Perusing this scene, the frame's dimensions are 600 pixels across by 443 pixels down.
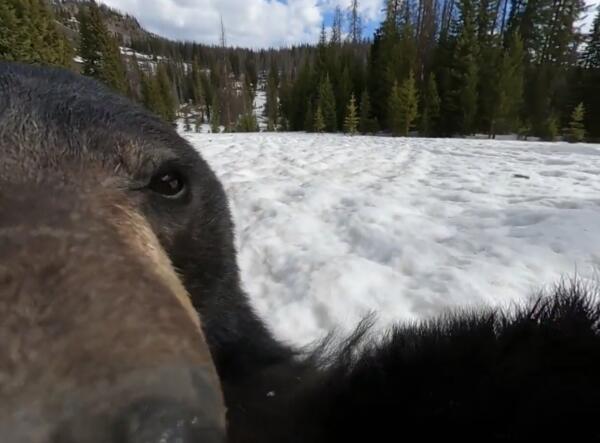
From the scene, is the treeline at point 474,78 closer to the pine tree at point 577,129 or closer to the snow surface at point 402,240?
the pine tree at point 577,129

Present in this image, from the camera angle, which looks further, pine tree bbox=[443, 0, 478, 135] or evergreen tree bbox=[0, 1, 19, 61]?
pine tree bbox=[443, 0, 478, 135]

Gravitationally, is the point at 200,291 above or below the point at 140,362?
below

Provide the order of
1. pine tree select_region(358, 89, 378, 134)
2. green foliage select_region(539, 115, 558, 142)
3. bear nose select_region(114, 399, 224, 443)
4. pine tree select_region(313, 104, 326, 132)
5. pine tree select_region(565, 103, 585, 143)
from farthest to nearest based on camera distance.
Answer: pine tree select_region(313, 104, 326, 132)
pine tree select_region(358, 89, 378, 134)
green foliage select_region(539, 115, 558, 142)
pine tree select_region(565, 103, 585, 143)
bear nose select_region(114, 399, 224, 443)

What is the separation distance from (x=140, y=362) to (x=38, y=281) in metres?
0.27

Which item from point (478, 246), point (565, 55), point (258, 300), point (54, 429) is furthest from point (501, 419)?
point (565, 55)

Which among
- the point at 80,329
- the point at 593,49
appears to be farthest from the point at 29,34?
the point at 593,49

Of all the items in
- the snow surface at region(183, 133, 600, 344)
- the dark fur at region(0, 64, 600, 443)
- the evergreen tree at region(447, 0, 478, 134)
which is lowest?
the snow surface at region(183, 133, 600, 344)

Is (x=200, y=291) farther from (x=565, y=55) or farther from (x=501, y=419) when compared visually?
(x=565, y=55)

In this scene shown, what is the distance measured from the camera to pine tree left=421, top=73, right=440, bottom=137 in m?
28.5

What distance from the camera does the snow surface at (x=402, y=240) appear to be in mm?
3379

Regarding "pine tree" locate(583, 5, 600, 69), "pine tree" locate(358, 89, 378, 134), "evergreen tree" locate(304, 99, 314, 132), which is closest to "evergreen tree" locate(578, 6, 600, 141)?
"pine tree" locate(583, 5, 600, 69)

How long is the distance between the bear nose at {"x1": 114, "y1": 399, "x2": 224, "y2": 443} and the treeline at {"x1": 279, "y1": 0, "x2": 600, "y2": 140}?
2635cm

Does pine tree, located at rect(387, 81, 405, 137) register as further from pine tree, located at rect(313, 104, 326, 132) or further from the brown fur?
the brown fur

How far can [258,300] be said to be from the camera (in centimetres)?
358
